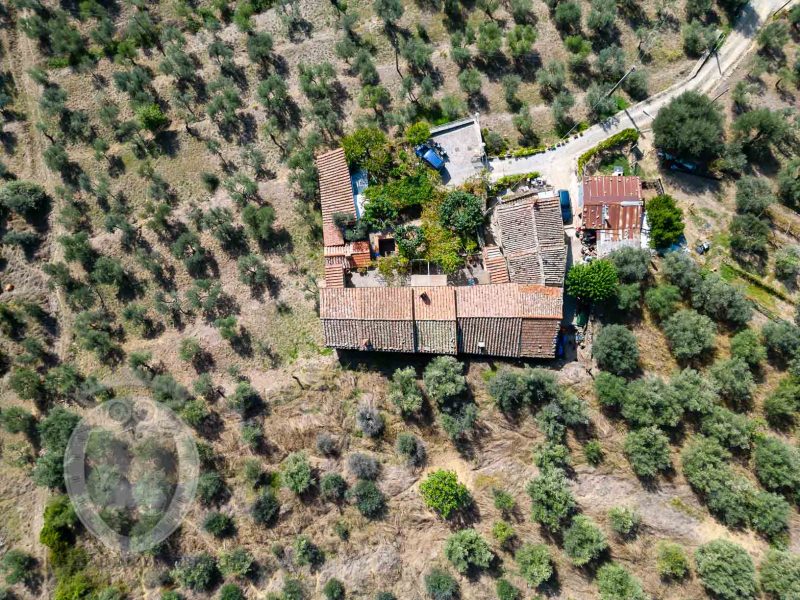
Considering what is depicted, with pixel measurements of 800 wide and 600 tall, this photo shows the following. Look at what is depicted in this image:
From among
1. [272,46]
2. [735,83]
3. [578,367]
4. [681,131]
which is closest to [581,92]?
[681,131]

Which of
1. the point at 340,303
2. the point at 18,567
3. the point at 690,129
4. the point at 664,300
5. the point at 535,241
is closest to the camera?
the point at 18,567

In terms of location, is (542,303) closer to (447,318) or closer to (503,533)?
(447,318)

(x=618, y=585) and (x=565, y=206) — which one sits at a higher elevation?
(x=565, y=206)

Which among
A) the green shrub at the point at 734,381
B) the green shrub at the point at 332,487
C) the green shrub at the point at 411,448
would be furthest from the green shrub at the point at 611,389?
the green shrub at the point at 332,487

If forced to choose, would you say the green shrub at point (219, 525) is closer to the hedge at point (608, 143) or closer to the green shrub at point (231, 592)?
the green shrub at point (231, 592)

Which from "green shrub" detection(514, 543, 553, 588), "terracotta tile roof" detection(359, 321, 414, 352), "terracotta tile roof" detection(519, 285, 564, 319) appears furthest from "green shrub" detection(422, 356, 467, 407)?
"green shrub" detection(514, 543, 553, 588)

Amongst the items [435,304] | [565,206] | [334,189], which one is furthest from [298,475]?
[565,206]

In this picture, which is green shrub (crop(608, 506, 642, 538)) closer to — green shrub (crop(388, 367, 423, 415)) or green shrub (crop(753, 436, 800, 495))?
green shrub (crop(753, 436, 800, 495))

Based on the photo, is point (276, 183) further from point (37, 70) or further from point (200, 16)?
point (37, 70)
